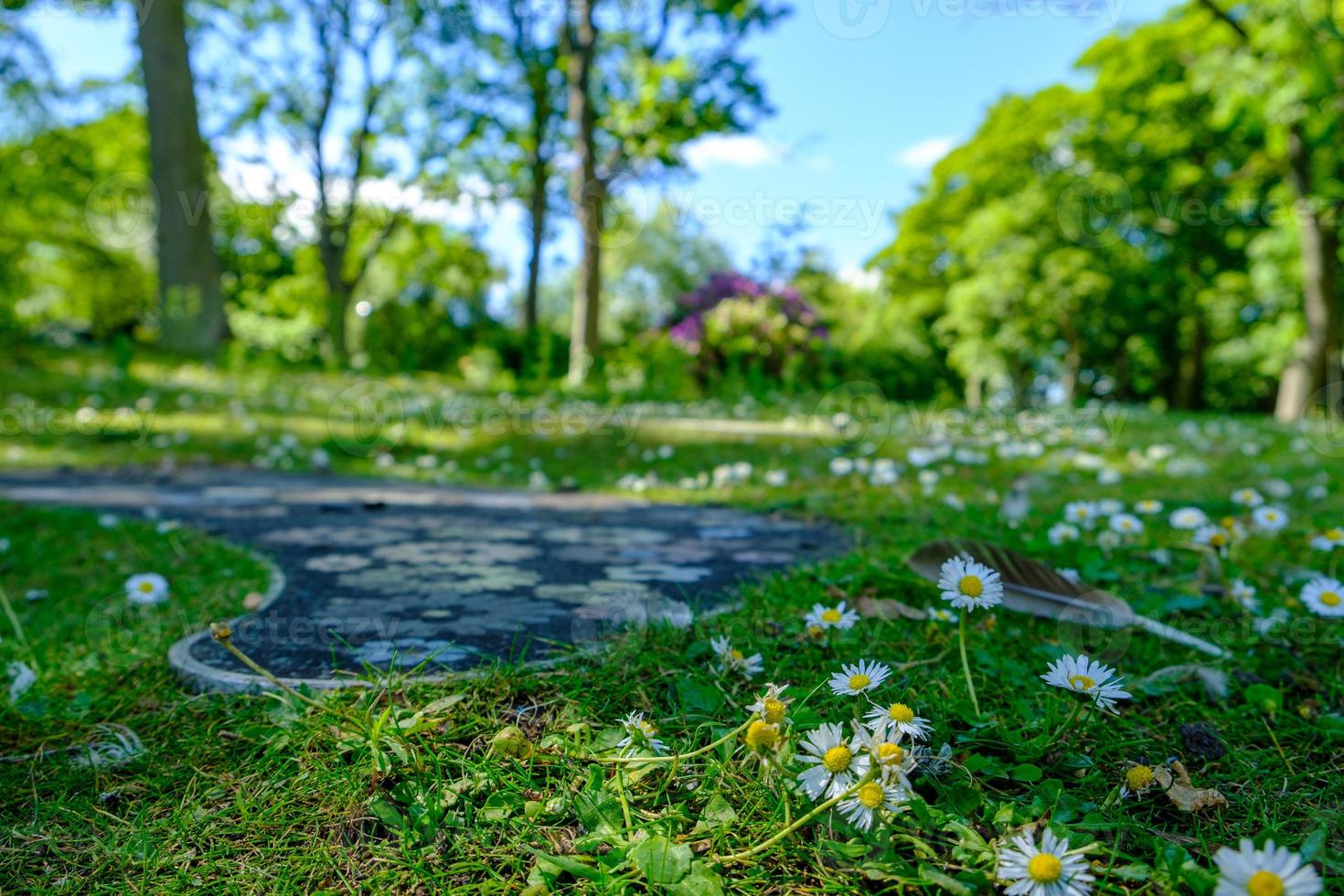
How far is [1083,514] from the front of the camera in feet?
8.95

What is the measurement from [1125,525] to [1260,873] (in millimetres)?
1897

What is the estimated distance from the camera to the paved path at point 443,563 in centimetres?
167

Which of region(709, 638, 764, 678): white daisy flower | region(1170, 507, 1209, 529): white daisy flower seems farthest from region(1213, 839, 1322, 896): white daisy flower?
region(1170, 507, 1209, 529): white daisy flower

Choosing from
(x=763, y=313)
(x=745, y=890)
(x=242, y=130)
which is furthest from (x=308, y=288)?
(x=745, y=890)

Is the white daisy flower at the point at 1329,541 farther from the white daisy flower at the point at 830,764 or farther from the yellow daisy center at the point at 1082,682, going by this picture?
the white daisy flower at the point at 830,764

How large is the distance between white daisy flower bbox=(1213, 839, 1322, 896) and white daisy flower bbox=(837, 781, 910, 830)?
1.15 ft

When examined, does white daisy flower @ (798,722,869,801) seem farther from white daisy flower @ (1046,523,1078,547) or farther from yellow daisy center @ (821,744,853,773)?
white daisy flower @ (1046,523,1078,547)

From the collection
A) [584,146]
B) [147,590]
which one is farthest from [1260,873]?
[584,146]

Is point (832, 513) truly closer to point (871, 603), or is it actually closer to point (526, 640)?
point (871, 603)

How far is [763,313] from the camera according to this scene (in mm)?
9211

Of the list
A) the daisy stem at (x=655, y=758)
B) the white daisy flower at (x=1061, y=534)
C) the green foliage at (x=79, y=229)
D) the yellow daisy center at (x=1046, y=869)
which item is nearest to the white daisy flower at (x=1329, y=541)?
the white daisy flower at (x=1061, y=534)

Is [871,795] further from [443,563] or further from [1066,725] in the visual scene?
[443,563]

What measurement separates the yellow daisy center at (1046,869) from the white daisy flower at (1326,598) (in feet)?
4.05

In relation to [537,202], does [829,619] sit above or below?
below
